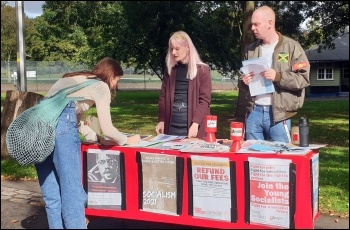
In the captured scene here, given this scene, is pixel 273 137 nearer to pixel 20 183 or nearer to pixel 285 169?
pixel 285 169

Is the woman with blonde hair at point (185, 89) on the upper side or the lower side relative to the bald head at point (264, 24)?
lower

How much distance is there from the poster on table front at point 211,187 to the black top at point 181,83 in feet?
3.31

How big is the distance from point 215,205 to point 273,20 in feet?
5.87

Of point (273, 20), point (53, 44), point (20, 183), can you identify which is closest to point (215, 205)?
point (273, 20)

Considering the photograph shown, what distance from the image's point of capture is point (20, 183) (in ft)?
24.4

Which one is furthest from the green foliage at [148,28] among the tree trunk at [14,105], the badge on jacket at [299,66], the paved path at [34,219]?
the badge on jacket at [299,66]

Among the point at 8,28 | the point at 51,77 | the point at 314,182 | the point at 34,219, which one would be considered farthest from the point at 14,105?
the point at 51,77

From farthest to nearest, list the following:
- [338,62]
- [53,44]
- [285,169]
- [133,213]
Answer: [338,62], [53,44], [133,213], [285,169]

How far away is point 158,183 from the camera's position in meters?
4.50

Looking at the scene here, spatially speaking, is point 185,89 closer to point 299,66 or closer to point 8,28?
point 299,66

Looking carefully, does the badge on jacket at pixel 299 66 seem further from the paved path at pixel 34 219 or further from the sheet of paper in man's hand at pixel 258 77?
the paved path at pixel 34 219

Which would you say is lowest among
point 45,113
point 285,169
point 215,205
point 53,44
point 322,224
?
point 322,224

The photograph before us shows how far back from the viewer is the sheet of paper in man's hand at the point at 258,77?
4.55 metres

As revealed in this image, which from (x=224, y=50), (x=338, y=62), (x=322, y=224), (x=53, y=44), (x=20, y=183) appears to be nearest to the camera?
(x=322, y=224)
